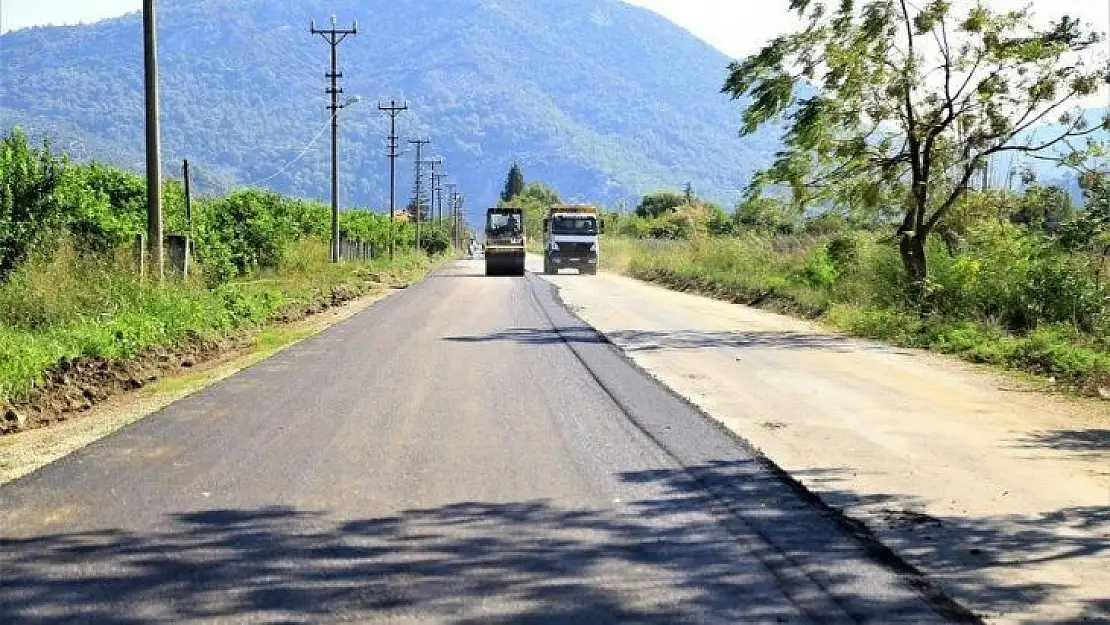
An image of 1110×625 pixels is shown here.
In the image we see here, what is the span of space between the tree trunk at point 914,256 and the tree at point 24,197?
15849 mm

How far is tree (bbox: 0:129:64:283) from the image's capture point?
61.6 feet

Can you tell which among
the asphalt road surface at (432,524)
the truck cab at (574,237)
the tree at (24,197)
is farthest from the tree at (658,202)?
the asphalt road surface at (432,524)

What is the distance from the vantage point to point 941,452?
9445 mm

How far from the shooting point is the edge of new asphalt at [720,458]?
5.83m

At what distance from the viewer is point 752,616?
5180mm

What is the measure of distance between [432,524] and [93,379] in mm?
7731

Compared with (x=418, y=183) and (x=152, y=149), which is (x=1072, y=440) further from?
(x=418, y=183)

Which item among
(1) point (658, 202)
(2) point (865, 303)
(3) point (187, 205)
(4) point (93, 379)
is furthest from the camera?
(1) point (658, 202)

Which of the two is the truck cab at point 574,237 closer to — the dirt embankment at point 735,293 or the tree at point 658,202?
the dirt embankment at point 735,293

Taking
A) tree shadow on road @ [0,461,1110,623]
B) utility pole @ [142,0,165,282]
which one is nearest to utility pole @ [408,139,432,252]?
utility pole @ [142,0,165,282]

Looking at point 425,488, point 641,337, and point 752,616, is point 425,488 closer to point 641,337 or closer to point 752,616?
point 752,616

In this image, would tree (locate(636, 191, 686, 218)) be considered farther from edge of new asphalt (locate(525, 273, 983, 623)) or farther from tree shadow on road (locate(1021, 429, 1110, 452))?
tree shadow on road (locate(1021, 429, 1110, 452))

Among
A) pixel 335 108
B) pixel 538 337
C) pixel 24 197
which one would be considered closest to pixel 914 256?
pixel 538 337

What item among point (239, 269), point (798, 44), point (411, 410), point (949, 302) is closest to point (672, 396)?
point (411, 410)
